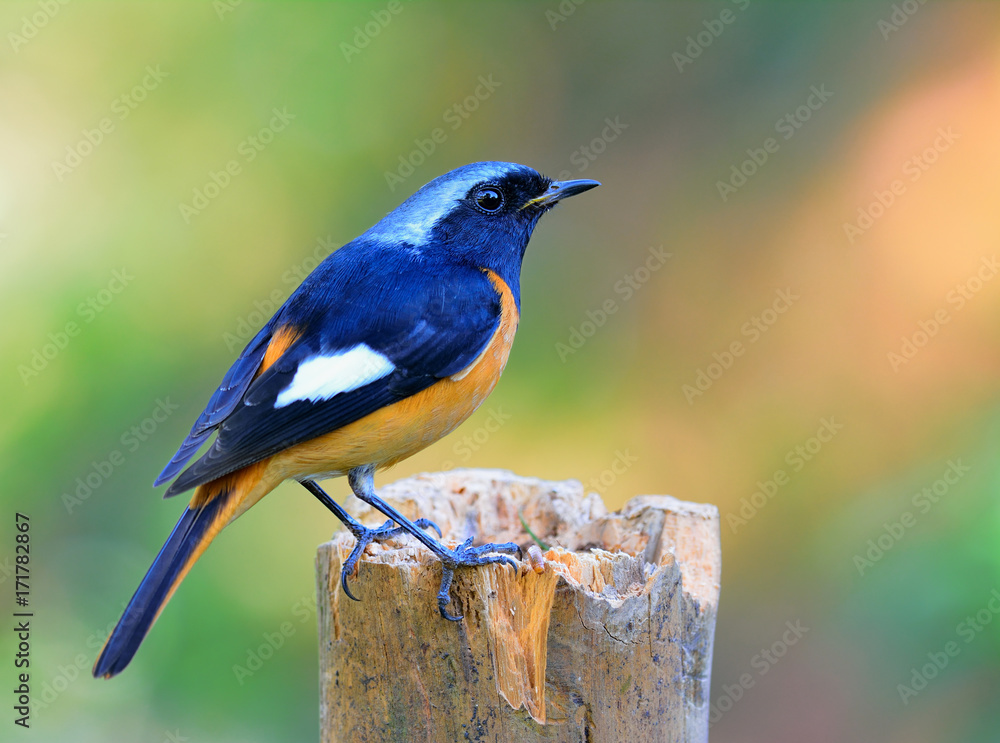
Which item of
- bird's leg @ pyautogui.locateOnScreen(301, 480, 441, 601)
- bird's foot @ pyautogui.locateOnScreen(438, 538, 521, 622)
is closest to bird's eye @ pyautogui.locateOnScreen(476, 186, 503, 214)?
bird's leg @ pyautogui.locateOnScreen(301, 480, 441, 601)

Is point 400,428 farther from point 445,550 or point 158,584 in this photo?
point 158,584

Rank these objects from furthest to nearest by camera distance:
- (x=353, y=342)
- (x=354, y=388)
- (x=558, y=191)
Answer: (x=558, y=191), (x=353, y=342), (x=354, y=388)

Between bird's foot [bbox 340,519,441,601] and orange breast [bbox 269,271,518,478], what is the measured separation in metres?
0.22

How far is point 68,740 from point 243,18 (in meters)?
4.21

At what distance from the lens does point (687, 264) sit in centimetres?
636

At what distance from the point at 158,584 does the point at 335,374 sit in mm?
830

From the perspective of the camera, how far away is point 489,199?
3.61 meters

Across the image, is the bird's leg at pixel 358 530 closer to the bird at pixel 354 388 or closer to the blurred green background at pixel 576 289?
the bird at pixel 354 388

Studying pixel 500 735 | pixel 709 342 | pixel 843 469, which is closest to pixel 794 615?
pixel 843 469

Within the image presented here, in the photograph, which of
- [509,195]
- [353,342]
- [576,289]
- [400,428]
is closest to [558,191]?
[509,195]

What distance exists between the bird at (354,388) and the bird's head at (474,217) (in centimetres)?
1

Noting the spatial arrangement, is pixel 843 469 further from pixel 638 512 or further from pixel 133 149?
pixel 133 149

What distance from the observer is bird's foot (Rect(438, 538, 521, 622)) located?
2520 millimetres

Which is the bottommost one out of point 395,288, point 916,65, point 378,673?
point 378,673
